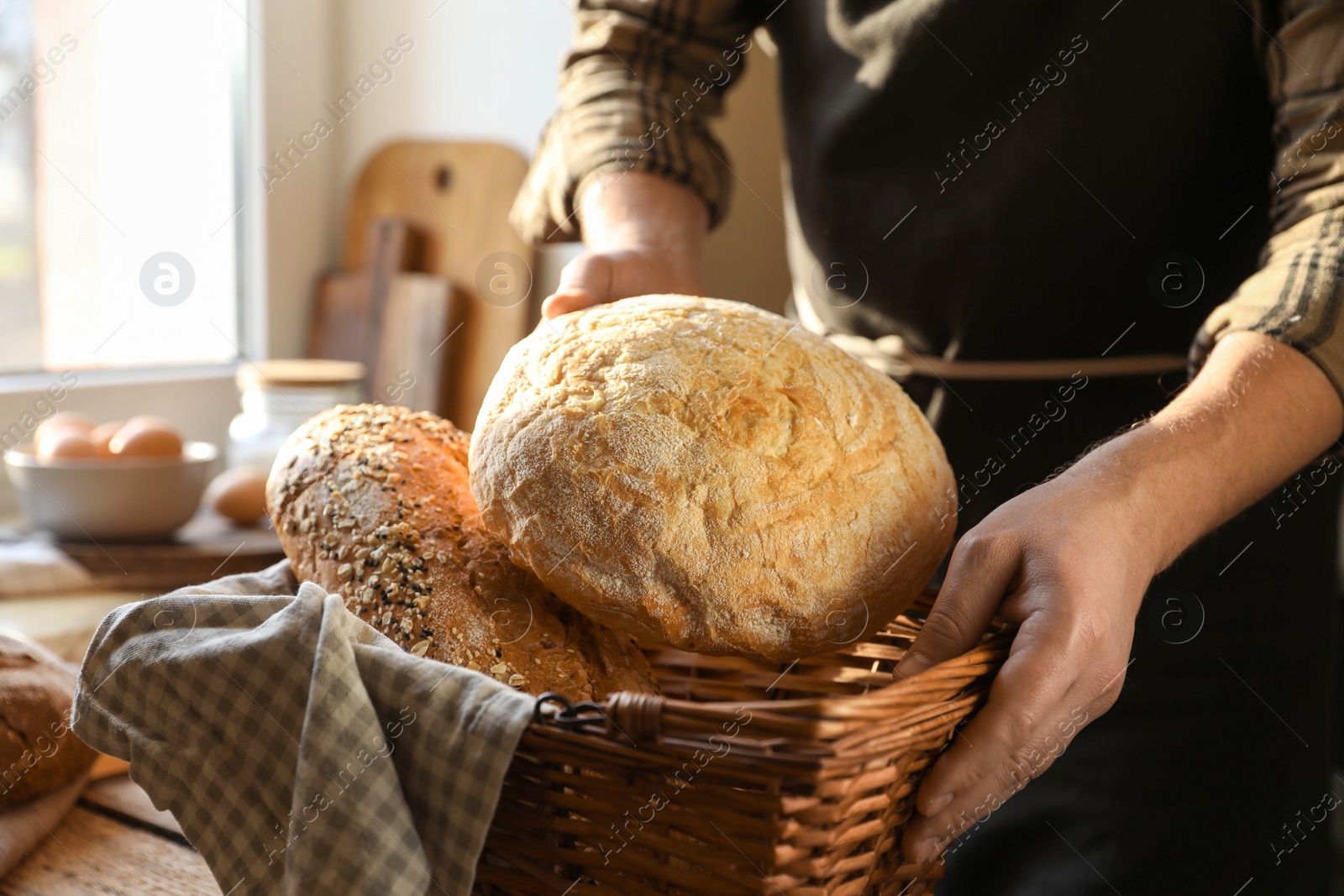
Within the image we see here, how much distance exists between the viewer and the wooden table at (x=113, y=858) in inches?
28.1

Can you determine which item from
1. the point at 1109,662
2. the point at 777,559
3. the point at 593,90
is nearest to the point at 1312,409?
the point at 1109,662

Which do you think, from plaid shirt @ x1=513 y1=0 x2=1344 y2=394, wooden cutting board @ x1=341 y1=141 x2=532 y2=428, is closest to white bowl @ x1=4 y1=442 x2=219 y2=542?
plaid shirt @ x1=513 y1=0 x2=1344 y2=394

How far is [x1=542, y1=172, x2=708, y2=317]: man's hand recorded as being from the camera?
1071 mm

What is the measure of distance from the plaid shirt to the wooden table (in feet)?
2.63

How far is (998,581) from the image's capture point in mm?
641

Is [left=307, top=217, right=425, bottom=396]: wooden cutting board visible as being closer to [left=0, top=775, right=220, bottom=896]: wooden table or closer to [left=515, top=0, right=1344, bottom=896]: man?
Result: [left=515, top=0, right=1344, bottom=896]: man

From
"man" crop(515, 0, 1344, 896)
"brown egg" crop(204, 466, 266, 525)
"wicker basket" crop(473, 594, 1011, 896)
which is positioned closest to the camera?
"wicker basket" crop(473, 594, 1011, 896)

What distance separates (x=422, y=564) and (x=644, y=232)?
0.51 meters

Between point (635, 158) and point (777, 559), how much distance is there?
0.64 metres

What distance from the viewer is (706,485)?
2.38ft

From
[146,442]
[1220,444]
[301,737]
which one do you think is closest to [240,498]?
[146,442]

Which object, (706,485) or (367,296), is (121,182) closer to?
(367,296)

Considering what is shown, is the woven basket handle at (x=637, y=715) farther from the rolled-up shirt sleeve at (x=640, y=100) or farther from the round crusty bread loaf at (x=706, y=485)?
the rolled-up shirt sleeve at (x=640, y=100)

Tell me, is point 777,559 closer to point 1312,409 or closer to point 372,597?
point 372,597
